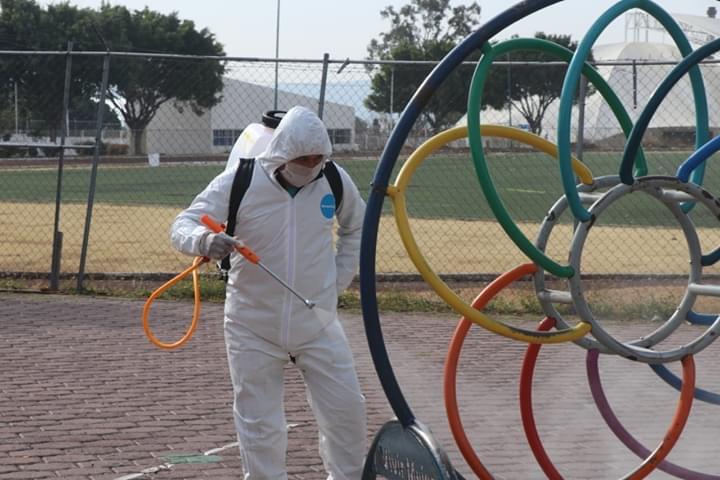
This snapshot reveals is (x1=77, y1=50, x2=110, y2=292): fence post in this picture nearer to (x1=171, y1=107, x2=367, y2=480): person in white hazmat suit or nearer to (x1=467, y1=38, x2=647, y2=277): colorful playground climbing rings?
(x1=171, y1=107, x2=367, y2=480): person in white hazmat suit

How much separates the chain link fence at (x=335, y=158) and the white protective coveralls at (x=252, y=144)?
2.91 m

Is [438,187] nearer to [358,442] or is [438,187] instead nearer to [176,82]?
[176,82]

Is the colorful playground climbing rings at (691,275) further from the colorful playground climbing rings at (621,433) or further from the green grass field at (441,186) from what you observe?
the green grass field at (441,186)

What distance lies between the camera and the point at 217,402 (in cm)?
762

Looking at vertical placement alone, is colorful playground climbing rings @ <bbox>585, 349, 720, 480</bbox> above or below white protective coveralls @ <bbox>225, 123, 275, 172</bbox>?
below

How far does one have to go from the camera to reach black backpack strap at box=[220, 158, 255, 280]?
17.4 feet

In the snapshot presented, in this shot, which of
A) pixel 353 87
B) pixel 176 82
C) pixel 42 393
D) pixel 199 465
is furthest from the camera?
pixel 176 82

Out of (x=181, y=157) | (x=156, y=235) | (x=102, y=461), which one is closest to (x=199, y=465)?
(x=102, y=461)

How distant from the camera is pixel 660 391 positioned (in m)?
8.10

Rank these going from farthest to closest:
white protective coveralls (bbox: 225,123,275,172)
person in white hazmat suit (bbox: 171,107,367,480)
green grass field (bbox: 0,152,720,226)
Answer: green grass field (bbox: 0,152,720,226) < white protective coveralls (bbox: 225,123,275,172) < person in white hazmat suit (bbox: 171,107,367,480)

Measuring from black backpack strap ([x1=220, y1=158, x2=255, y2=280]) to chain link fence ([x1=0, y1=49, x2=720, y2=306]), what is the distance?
3.21m

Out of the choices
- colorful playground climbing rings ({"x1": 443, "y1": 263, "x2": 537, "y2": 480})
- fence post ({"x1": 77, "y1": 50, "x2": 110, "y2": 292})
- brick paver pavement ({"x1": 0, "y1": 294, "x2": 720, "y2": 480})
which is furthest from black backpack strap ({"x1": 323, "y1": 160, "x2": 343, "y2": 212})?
fence post ({"x1": 77, "y1": 50, "x2": 110, "y2": 292})

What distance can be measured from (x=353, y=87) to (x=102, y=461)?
6.93m

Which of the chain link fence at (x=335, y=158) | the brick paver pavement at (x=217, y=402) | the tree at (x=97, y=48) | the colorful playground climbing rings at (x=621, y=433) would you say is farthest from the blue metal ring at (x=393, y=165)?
the tree at (x=97, y=48)
